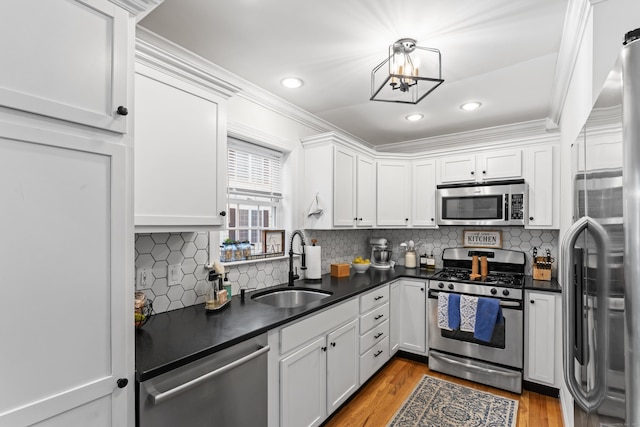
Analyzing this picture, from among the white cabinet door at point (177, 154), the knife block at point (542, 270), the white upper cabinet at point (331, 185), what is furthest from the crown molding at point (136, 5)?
the knife block at point (542, 270)

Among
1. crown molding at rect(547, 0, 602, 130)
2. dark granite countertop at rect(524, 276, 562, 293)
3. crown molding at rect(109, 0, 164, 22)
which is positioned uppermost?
crown molding at rect(547, 0, 602, 130)

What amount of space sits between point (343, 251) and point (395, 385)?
4.77ft

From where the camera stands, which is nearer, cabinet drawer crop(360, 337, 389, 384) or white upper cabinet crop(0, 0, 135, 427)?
white upper cabinet crop(0, 0, 135, 427)

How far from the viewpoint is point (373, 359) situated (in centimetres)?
292

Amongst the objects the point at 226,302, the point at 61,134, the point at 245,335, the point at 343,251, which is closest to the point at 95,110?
the point at 61,134

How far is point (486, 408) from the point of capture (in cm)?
256

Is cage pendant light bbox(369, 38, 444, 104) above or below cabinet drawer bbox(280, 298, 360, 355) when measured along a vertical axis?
above

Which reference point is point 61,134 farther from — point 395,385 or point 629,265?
point 395,385

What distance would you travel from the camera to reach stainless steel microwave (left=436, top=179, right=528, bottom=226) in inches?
123

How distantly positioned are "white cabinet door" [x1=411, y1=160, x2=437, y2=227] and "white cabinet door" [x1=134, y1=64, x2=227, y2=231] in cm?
252

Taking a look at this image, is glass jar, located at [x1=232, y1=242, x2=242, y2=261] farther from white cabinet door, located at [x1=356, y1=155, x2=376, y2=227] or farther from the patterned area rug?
the patterned area rug

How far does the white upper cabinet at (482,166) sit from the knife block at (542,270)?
869 millimetres

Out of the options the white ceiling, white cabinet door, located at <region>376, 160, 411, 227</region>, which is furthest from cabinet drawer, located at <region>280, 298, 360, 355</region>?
the white ceiling

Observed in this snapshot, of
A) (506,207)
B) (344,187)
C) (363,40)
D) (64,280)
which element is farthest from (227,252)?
(506,207)
